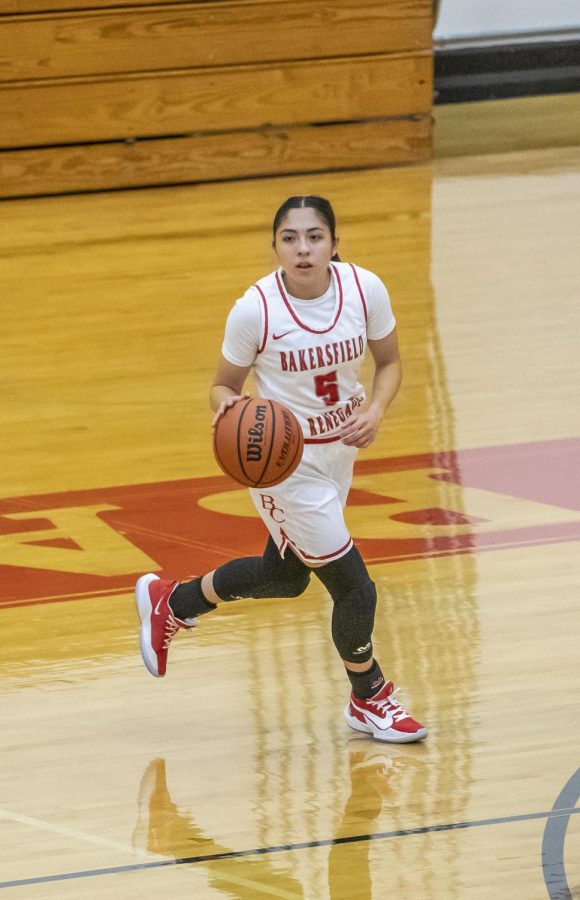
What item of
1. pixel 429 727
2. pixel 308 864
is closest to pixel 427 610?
pixel 429 727

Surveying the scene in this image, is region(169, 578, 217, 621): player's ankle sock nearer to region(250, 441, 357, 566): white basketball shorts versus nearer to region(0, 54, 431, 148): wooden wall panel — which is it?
region(250, 441, 357, 566): white basketball shorts

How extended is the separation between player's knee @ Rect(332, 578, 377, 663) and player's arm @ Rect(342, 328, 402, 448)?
0.39 m

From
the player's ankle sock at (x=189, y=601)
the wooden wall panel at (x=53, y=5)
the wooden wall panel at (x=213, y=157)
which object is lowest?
the player's ankle sock at (x=189, y=601)

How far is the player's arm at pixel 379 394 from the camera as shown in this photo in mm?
3742

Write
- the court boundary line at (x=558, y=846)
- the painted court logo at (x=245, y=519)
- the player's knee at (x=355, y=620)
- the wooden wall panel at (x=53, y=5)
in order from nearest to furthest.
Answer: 1. the court boundary line at (x=558, y=846)
2. the player's knee at (x=355, y=620)
3. the painted court logo at (x=245, y=519)
4. the wooden wall panel at (x=53, y=5)

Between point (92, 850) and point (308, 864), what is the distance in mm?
495

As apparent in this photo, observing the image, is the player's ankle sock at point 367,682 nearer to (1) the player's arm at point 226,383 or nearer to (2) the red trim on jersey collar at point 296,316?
(1) the player's arm at point 226,383

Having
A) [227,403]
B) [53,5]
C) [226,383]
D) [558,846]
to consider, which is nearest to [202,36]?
[53,5]

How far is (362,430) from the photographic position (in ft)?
12.2

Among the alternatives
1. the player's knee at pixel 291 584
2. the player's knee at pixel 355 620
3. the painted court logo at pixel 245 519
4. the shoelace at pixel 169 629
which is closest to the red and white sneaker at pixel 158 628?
the shoelace at pixel 169 629

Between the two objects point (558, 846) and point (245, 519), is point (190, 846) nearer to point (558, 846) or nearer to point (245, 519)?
point (558, 846)

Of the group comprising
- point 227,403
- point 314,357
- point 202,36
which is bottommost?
point 227,403

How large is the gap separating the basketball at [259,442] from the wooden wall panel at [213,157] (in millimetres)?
7816

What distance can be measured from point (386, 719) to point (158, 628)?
0.71 m
